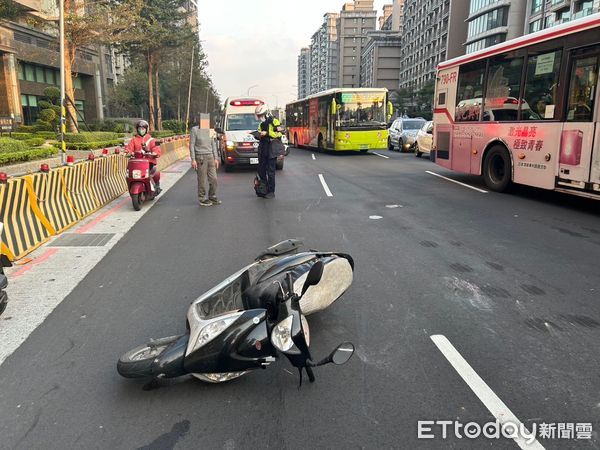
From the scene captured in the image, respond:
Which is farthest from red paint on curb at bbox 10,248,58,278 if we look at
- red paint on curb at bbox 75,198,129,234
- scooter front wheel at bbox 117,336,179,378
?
scooter front wheel at bbox 117,336,179,378

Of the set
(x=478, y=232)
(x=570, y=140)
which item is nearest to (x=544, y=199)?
(x=570, y=140)

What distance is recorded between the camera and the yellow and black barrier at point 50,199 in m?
6.40

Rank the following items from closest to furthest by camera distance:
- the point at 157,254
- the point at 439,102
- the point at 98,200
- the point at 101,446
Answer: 1. the point at 101,446
2. the point at 157,254
3. the point at 98,200
4. the point at 439,102

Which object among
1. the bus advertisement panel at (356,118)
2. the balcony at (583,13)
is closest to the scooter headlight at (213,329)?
the bus advertisement panel at (356,118)

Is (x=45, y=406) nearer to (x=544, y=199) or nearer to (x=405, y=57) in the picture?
(x=544, y=199)

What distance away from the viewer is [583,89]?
27.8 ft

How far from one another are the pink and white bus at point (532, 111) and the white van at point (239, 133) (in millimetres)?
6732

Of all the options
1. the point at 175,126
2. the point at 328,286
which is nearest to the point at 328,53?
the point at 175,126

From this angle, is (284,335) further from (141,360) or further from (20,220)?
(20,220)

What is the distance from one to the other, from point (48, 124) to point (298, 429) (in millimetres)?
37491

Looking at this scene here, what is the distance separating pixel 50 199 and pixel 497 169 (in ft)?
32.2

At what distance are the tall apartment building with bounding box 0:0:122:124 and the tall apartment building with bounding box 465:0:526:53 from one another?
172 feet

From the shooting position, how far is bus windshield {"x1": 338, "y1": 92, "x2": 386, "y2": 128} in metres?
22.2

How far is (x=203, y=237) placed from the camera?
293 inches
